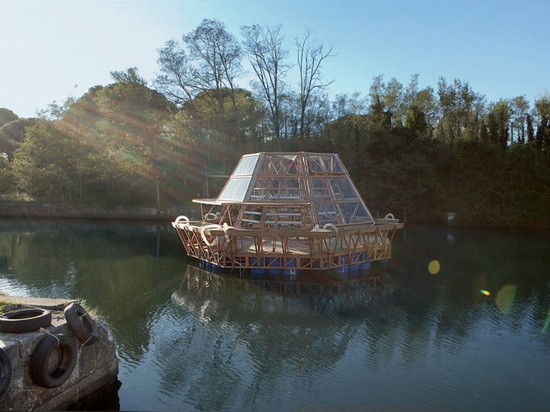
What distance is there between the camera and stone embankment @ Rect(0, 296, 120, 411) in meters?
4.79

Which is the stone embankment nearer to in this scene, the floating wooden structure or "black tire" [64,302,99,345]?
"black tire" [64,302,99,345]

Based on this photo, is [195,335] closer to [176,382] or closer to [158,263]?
→ [176,382]

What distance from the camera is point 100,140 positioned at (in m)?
34.8

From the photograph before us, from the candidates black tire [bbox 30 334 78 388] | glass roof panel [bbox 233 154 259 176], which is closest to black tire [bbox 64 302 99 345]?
black tire [bbox 30 334 78 388]

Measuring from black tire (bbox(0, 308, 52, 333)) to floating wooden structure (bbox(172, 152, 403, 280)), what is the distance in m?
7.83

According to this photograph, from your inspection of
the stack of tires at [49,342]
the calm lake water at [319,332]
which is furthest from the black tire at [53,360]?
the calm lake water at [319,332]

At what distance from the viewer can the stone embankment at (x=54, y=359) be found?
479 centimetres

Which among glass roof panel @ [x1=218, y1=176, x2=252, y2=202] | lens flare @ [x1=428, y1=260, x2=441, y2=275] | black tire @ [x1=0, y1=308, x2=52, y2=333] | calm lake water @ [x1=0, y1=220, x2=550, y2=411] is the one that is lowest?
calm lake water @ [x1=0, y1=220, x2=550, y2=411]

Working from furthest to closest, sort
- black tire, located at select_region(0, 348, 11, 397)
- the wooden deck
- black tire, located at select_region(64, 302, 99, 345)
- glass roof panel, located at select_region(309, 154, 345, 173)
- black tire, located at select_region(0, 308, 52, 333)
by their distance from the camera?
glass roof panel, located at select_region(309, 154, 345, 173)
the wooden deck
black tire, located at select_region(64, 302, 99, 345)
black tire, located at select_region(0, 308, 52, 333)
black tire, located at select_region(0, 348, 11, 397)

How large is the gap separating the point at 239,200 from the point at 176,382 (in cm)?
858

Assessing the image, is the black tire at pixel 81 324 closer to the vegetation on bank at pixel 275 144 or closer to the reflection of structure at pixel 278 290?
the reflection of structure at pixel 278 290

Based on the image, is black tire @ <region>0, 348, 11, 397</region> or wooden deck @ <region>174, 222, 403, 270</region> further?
wooden deck @ <region>174, 222, 403, 270</region>

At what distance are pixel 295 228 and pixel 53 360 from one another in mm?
11191

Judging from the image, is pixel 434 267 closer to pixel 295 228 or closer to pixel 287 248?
pixel 295 228
